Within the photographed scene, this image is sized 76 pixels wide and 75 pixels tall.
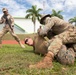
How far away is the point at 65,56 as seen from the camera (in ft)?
18.7

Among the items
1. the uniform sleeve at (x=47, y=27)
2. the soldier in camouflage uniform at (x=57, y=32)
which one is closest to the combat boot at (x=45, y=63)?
the soldier in camouflage uniform at (x=57, y=32)

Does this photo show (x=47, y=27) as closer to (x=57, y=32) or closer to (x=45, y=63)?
(x=57, y=32)

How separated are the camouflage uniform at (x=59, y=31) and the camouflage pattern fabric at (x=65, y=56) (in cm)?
15

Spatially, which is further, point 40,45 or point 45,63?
point 40,45

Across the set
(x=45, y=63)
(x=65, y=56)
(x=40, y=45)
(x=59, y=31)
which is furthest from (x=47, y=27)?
(x=45, y=63)

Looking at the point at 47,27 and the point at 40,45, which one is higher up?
the point at 47,27

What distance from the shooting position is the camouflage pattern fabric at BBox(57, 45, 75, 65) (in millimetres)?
5676

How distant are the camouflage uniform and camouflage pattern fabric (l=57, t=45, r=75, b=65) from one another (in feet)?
0.50

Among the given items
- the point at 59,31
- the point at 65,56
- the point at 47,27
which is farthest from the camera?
the point at 59,31

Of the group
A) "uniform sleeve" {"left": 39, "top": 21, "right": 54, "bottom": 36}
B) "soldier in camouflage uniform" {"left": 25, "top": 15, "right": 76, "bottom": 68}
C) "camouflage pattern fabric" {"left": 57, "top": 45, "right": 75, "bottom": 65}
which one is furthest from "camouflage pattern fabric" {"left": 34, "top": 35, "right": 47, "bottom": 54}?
"camouflage pattern fabric" {"left": 57, "top": 45, "right": 75, "bottom": 65}

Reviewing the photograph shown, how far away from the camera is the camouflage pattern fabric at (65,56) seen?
568 centimetres

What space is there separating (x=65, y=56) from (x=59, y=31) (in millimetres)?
1095

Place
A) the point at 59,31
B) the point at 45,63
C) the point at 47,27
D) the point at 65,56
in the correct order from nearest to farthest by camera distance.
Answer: the point at 45,63 → the point at 65,56 → the point at 47,27 → the point at 59,31

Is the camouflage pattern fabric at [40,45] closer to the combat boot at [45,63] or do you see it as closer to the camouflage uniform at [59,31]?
the camouflage uniform at [59,31]
